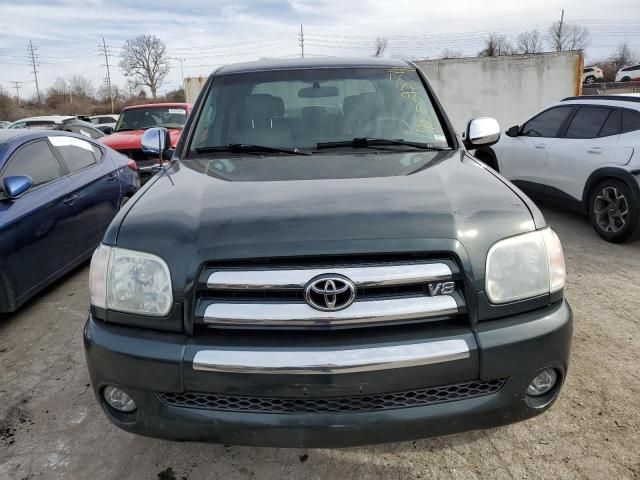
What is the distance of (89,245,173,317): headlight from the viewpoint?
1.88 meters

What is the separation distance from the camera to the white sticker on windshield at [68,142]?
5.07 meters

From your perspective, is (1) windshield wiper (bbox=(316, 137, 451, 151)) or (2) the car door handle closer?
(1) windshield wiper (bbox=(316, 137, 451, 151))

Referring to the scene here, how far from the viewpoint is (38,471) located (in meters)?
2.40

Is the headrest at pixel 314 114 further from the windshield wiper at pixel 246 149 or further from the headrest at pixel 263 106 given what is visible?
the windshield wiper at pixel 246 149

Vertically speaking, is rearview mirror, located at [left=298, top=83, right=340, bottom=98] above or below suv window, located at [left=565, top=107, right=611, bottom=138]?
above

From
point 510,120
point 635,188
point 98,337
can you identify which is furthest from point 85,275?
point 510,120

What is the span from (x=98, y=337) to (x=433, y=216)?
135cm

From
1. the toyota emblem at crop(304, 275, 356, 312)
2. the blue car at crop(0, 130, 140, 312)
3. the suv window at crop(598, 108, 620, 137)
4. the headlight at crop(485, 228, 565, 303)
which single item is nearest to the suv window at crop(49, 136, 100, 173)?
the blue car at crop(0, 130, 140, 312)

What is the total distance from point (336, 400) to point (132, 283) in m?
0.87

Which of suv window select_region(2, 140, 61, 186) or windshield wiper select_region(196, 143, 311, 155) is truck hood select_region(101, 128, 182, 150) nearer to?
suv window select_region(2, 140, 61, 186)

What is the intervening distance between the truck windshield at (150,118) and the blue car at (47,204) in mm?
4814

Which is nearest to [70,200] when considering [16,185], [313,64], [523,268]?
[16,185]

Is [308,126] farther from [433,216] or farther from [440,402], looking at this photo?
[440,402]

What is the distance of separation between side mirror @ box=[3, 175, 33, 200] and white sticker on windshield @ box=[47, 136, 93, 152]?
1.01 metres
